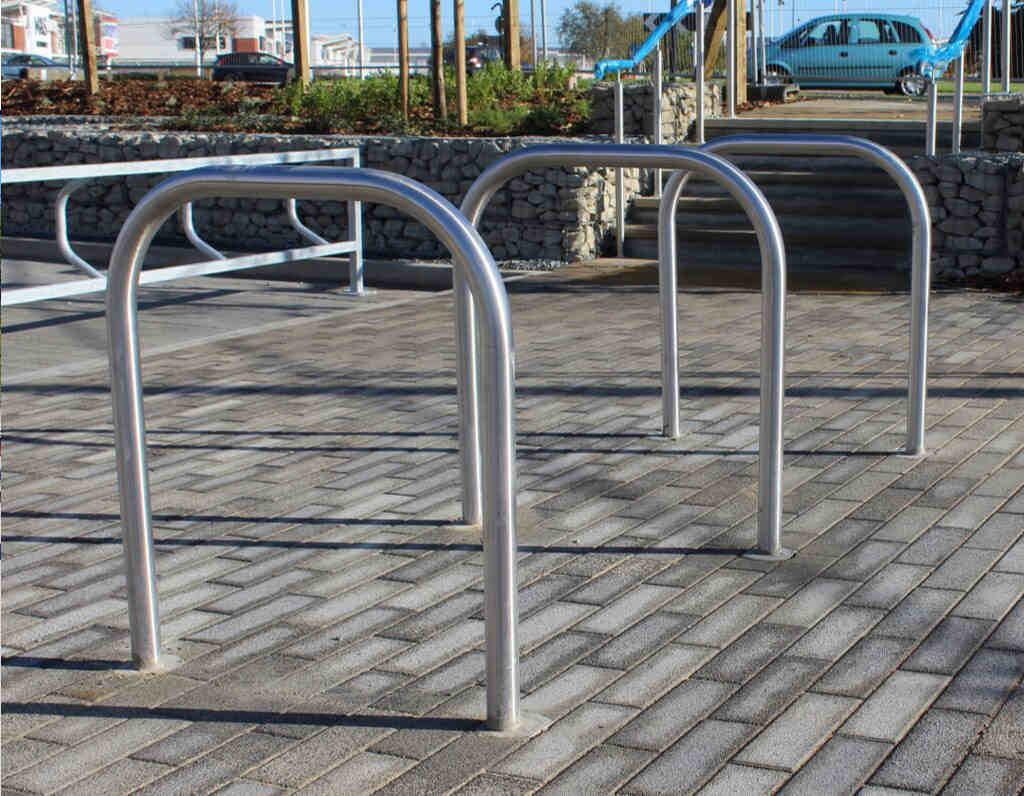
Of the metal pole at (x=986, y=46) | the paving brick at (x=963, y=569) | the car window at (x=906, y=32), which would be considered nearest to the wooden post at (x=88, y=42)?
the metal pole at (x=986, y=46)

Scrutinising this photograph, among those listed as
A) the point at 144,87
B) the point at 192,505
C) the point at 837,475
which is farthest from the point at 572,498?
the point at 144,87

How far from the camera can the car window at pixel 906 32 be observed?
21.5m

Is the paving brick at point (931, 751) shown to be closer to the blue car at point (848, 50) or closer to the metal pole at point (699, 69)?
the metal pole at point (699, 69)

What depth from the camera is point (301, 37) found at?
16578mm

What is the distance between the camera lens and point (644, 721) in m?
3.14

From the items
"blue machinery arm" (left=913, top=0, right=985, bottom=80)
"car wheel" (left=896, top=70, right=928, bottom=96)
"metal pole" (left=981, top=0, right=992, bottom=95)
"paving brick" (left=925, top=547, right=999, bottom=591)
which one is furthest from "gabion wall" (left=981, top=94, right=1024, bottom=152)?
"paving brick" (left=925, top=547, right=999, bottom=591)

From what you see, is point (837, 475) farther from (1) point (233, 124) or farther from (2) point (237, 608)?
(1) point (233, 124)

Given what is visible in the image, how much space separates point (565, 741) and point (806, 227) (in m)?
8.55

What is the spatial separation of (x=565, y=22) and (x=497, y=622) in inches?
1918

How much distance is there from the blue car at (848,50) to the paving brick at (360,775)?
17.8 metres

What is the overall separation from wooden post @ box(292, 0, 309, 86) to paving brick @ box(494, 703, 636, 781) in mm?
14098

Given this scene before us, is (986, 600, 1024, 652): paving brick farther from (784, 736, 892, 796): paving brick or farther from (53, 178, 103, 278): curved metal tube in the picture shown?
(53, 178, 103, 278): curved metal tube

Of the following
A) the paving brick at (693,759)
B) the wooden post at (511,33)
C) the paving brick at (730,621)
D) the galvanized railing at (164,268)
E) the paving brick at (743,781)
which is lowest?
the paving brick at (743,781)

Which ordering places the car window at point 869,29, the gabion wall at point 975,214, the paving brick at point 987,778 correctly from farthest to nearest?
the car window at point 869,29, the gabion wall at point 975,214, the paving brick at point 987,778
